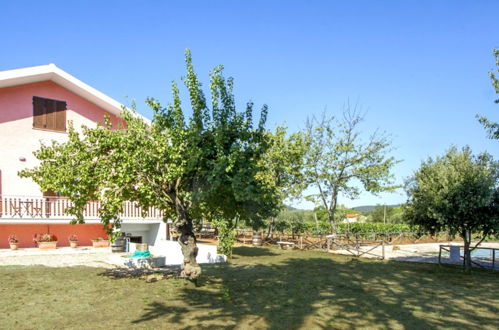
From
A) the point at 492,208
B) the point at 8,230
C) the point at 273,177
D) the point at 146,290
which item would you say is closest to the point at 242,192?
the point at 146,290

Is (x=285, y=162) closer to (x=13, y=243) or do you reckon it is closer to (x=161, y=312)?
(x=13, y=243)

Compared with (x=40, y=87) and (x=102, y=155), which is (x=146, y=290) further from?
(x=40, y=87)

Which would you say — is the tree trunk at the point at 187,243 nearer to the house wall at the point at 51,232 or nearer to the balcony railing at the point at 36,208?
the balcony railing at the point at 36,208

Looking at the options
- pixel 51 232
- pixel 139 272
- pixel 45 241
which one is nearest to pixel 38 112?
pixel 51 232

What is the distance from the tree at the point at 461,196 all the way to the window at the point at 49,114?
1898cm

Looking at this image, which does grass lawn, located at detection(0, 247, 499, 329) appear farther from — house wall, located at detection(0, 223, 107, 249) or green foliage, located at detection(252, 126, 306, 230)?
green foliage, located at detection(252, 126, 306, 230)

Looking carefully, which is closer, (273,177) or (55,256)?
(55,256)

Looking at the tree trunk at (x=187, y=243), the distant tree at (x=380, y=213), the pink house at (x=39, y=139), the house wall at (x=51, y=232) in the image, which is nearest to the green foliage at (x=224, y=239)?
the pink house at (x=39, y=139)

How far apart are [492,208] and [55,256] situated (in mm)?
19048

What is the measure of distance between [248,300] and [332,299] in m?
2.27

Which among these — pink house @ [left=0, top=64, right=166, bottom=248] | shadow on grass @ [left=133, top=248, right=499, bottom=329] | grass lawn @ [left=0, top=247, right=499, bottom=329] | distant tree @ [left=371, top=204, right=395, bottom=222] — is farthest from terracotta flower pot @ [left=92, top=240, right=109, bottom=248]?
distant tree @ [left=371, top=204, right=395, bottom=222]

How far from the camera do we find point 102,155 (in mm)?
11453

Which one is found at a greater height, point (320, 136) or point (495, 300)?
point (320, 136)

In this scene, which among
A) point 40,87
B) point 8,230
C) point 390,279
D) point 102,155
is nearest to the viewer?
point 102,155
